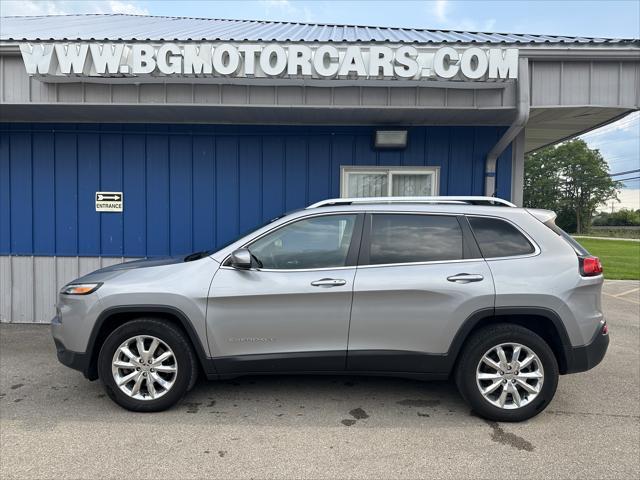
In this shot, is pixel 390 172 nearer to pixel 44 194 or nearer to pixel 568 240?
pixel 568 240

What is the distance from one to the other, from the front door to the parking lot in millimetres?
494

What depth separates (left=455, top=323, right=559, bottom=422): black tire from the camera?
11.5 feet

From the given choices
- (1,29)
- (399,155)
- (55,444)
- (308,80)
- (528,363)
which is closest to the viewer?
(55,444)

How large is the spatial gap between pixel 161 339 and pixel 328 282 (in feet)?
4.85

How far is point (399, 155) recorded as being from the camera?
6.45 metres

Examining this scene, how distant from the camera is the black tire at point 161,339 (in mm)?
3604

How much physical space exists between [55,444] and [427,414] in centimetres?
290

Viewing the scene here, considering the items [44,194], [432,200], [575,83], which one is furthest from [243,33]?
[432,200]

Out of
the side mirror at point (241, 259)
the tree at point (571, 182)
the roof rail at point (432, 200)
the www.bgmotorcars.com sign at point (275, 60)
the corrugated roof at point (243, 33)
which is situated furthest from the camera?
the tree at point (571, 182)

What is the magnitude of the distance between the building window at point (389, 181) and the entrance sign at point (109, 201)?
3377mm

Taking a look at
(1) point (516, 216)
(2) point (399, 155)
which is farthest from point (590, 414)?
(2) point (399, 155)

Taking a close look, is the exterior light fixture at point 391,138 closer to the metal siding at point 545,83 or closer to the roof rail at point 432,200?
the metal siding at point 545,83

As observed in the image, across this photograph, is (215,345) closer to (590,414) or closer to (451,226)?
(451,226)

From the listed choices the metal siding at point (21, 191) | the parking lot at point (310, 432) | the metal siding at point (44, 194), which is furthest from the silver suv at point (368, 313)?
the metal siding at point (21, 191)
